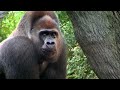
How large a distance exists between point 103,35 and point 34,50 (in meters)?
0.64

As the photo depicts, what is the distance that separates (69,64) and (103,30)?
190 centimetres

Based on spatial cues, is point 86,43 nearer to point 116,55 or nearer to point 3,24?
point 116,55

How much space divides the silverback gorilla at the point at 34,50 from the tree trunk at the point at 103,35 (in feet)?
1.04

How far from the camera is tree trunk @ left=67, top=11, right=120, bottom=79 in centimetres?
254

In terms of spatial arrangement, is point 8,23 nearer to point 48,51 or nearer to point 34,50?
point 34,50

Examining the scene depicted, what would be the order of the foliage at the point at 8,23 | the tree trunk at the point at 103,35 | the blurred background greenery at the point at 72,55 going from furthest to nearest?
the foliage at the point at 8,23
the blurred background greenery at the point at 72,55
the tree trunk at the point at 103,35

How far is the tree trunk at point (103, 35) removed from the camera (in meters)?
2.54

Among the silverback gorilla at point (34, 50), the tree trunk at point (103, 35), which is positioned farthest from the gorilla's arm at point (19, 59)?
the tree trunk at point (103, 35)

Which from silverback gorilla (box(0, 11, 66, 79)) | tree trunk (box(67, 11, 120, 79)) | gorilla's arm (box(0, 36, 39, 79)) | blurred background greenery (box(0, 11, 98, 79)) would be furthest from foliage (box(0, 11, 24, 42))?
tree trunk (box(67, 11, 120, 79))

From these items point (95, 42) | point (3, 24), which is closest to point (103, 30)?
point (95, 42)

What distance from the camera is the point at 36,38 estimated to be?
9.29ft

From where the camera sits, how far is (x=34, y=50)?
2775 mm

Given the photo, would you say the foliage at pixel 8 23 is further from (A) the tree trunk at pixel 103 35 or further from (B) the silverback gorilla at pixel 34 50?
(A) the tree trunk at pixel 103 35

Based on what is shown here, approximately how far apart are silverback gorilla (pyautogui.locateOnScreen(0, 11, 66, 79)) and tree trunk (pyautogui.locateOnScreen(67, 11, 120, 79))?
1.04ft
